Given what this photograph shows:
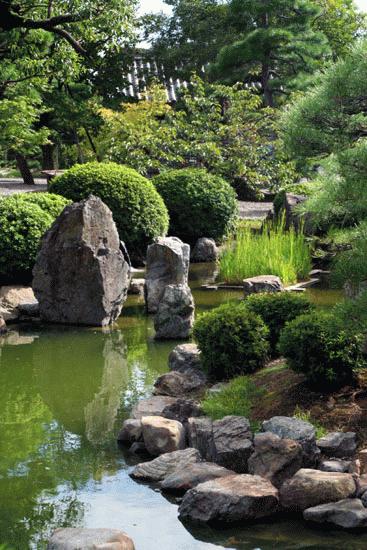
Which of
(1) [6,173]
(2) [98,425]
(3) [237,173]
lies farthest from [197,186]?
(1) [6,173]

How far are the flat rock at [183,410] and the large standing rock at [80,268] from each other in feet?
12.9

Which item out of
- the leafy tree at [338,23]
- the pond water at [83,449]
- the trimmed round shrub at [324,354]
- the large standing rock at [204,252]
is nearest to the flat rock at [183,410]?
the pond water at [83,449]

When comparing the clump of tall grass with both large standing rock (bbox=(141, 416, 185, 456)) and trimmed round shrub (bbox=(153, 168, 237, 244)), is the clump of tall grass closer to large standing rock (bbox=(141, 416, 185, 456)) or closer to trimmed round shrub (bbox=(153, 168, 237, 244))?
trimmed round shrub (bbox=(153, 168, 237, 244))

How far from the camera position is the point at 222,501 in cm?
537

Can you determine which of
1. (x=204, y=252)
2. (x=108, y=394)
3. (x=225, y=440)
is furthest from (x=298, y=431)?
(x=204, y=252)

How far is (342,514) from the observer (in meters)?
5.29

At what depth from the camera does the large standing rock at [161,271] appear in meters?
11.7

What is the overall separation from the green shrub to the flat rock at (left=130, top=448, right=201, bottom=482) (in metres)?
0.61

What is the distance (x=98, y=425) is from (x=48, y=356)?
249 centimetres

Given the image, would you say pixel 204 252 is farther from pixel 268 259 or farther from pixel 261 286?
pixel 261 286

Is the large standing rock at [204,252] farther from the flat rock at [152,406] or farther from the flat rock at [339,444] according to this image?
the flat rock at [339,444]

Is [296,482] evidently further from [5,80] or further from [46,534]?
[5,80]

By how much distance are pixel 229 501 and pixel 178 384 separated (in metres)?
2.42

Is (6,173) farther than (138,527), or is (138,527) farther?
(6,173)
